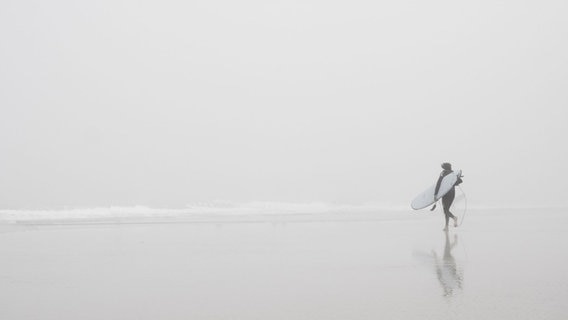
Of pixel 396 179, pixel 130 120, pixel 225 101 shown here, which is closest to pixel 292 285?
pixel 396 179

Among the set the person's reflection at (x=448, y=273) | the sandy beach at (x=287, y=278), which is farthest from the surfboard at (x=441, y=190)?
the person's reflection at (x=448, y=273)

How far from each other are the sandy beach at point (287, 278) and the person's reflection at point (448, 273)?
0.04 feet

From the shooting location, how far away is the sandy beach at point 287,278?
446 centimetres

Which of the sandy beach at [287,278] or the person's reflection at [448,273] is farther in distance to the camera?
the person's reflection at [448,273]

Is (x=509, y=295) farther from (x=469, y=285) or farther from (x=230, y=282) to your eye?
(x=230, y=282)

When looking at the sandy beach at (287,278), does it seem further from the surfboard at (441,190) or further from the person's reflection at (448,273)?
the surfboard at (441,190)

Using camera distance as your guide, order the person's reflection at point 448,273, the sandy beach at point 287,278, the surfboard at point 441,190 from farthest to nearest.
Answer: the surfboard at point 441,190 < the person's reflection at point 448,273 < the sandy beach at point 287,278

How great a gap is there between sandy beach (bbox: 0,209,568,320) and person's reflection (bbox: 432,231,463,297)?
13 mm

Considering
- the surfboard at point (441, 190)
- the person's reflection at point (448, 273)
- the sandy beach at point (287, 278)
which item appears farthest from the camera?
the surfboard at point (441, 190)

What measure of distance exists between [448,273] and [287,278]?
1.87 metres

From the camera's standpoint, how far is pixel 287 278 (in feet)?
20.2

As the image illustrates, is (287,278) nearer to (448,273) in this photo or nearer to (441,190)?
(448,273)

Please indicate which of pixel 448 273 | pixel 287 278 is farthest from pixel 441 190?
pixel 287 278

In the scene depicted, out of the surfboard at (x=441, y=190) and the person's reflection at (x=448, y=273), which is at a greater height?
the surfboard at (x=441, y=190)
